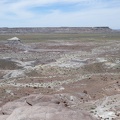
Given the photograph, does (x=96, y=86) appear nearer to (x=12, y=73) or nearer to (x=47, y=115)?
(x=12, y=73)

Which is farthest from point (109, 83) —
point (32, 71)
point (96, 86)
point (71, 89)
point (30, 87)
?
point (32, 71)

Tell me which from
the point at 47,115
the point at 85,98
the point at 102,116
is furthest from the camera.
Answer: the point at 85,98

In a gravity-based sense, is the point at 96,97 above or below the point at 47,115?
below

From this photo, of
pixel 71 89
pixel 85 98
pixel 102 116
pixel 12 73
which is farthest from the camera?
pixel 12 73

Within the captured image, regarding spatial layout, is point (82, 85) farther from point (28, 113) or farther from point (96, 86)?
point (28, 113)

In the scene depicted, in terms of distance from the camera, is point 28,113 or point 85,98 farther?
point 85,98

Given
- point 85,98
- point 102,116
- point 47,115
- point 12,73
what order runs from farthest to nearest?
point 12,73
point 85,98
point 102,116
point 47,115

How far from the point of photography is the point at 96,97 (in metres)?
30.4

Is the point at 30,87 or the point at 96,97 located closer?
the point at 96,97

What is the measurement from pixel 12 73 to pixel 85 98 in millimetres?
17550

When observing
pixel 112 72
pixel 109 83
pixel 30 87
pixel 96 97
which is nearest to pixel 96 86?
pixel 109 83

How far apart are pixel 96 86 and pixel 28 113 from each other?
813 inches

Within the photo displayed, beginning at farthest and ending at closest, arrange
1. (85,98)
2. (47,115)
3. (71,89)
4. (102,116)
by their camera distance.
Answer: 1. (71,89)
2. (85,98)
3. (102,116)
4. (47,115)

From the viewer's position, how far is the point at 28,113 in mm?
15078
